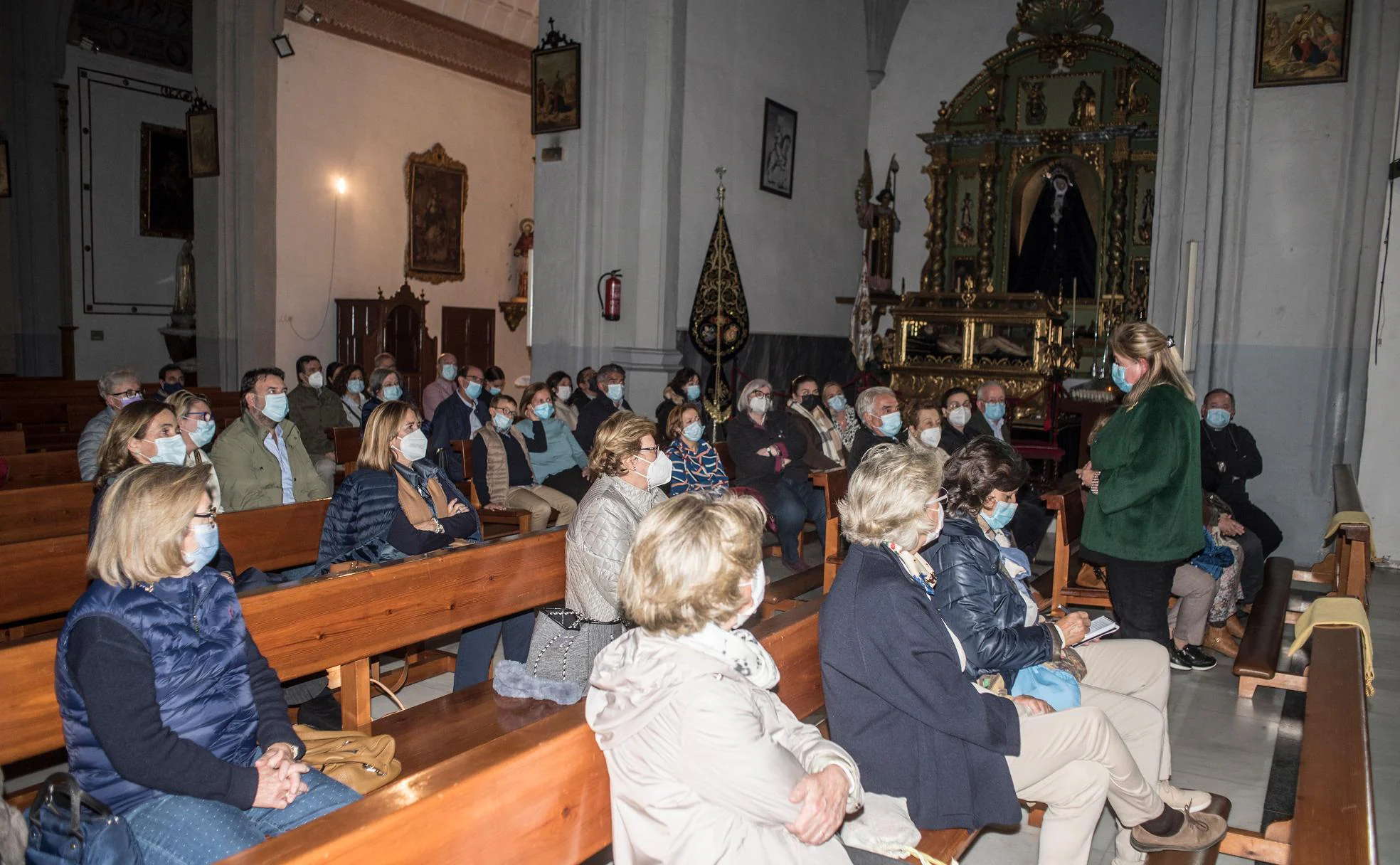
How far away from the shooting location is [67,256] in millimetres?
15727

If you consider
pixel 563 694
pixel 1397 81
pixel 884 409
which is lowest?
pixel 563 694

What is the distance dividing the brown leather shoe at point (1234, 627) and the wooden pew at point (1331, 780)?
1.71 metres

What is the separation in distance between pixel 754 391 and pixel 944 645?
5.14 meters

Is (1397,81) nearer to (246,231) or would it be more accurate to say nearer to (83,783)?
(83,783)

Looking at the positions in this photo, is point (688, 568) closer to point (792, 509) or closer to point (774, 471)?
point (792, 509)

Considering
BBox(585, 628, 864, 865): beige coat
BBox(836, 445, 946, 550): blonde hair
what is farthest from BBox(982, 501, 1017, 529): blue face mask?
BBox(585, 628, 864, 865): beige coat

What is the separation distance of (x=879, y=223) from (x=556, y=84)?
20.4ft

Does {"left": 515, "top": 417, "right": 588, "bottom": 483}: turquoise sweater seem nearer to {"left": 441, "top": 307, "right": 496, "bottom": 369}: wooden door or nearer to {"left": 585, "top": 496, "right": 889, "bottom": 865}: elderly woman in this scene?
{"left": 585, "top": 496, "right": 889, "bottom": 865}: elderly woman

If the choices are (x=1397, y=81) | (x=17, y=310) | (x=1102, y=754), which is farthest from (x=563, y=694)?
(x=17, y=310)

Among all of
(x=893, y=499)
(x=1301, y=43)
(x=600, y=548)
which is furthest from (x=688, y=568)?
(x=1301, y=43)

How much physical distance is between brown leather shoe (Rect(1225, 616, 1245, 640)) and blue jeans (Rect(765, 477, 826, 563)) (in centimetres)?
279

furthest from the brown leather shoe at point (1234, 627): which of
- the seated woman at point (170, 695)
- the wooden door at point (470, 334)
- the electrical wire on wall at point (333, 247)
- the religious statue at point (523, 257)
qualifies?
the religious statue at point (523, 257)

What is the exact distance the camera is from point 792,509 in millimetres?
7512

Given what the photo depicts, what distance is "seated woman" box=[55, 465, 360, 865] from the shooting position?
229 cm
